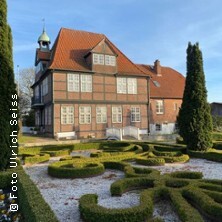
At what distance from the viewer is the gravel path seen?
19.6 ft

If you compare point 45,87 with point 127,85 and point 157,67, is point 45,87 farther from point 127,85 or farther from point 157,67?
point 157,67

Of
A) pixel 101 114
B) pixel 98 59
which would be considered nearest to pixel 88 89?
pixel 101 114

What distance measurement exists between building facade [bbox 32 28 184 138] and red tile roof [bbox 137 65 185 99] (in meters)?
1.36

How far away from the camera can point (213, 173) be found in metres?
9.81

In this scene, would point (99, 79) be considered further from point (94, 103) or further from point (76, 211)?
point (76, 211)

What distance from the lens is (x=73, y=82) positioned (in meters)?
25.3

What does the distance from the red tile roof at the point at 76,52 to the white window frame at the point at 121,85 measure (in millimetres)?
737

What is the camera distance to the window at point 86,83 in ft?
84.6

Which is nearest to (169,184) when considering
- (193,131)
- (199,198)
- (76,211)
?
(199,198)

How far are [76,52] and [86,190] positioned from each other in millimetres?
21144

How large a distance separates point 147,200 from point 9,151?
5.80m

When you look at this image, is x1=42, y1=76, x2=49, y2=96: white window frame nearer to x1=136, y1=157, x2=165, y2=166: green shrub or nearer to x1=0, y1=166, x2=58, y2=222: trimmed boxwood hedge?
x1=136, y1=157, x2=165, y2=166: green shrub

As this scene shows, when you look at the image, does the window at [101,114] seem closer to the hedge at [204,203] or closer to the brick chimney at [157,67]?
the brick chimney at [157,67]

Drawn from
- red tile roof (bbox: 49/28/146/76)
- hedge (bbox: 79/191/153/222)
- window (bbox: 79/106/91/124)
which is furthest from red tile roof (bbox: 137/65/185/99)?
hedge (bbox: 79/191/153/222)
